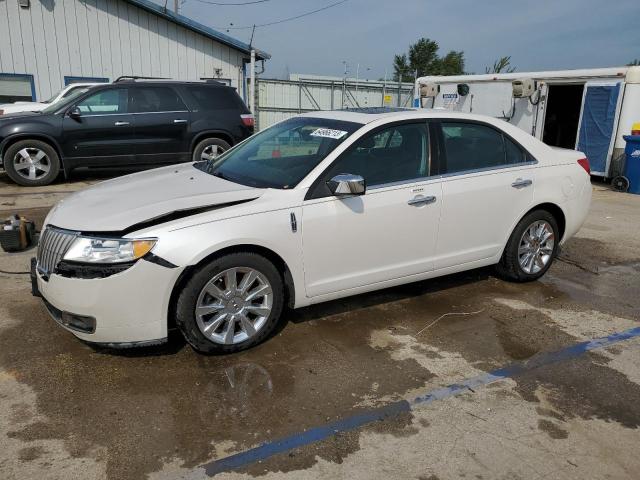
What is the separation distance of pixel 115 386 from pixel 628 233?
23.5ft

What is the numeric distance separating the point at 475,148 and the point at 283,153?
5.49 ft

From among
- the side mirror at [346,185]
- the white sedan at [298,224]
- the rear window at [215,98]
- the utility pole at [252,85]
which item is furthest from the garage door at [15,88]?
the side mirror at [346,185]

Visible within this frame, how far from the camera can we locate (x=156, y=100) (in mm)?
10031

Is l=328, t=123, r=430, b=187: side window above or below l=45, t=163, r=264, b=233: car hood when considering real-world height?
above

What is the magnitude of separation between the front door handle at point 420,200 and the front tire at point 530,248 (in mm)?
1147

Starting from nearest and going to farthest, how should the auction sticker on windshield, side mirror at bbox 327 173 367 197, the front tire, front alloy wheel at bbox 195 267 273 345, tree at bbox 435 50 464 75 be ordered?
front alloy wheel at bbox 195 267 273 345 → side mirror at bbox 327 173 367 197 → the auction sticker on windshield → the front tire → tree at bbox 435 50 464 75

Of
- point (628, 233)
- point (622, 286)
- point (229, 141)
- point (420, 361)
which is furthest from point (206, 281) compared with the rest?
point (229, 141)

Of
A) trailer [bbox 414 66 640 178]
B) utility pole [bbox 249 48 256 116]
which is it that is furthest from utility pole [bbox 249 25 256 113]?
trailer [bbox 414 66 640 178]

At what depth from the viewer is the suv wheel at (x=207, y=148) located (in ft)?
33.7

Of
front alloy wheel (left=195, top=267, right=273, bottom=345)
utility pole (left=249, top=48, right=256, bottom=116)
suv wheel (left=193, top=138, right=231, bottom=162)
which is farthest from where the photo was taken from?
utility pole (left=249, top=48, right=256, bottom=116)

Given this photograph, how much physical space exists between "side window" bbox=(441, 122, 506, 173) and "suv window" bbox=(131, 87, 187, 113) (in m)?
6.82

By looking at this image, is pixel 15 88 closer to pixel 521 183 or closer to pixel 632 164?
pixel 521 183

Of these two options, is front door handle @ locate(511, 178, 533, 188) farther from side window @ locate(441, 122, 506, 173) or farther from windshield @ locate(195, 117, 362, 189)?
windshield @ locate(195, 117, 362, 189)

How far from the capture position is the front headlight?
10.6 feet
